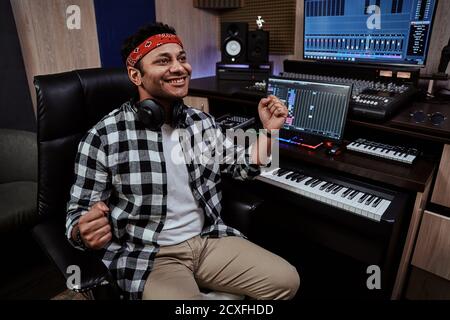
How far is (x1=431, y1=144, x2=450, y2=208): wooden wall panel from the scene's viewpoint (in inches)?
49.6

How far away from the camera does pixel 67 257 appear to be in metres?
1.02

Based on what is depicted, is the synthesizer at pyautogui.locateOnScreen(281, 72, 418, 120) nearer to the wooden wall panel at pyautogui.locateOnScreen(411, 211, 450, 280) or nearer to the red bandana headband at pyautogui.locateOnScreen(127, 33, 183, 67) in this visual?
the wooden wall panel at pyautogui.locateOnScreen(411, 211, 450, 280)

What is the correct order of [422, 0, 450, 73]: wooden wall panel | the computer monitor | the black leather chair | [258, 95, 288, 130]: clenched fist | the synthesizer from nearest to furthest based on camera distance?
the black leather chair → [258, 95, 288, 130]: clenched fist → the synthesizer → the computer monitor → [422, 0, 450, 73]: wooden wall panel

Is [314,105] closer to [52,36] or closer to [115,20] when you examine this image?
[115,20]

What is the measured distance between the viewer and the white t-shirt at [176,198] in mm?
1235

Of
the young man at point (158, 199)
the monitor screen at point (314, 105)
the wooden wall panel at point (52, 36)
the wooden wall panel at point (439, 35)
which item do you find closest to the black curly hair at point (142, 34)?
the young man at point (158, 199)

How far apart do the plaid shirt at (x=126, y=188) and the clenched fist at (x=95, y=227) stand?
0.47 feet

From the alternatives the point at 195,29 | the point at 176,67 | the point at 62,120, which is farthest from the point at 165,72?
the point at 195,29

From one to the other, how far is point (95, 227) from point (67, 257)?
16 cm

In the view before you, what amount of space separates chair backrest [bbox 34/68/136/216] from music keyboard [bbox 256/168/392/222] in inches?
→ 32.5

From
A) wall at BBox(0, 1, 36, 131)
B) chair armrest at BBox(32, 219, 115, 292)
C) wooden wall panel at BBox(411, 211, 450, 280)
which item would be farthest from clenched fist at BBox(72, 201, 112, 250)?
wall at BBox(0, 1, 36, 131)

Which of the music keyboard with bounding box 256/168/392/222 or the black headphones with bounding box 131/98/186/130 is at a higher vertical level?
the black headphones with bounding box 131/98/186/130

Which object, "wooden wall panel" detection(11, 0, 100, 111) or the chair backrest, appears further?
"wooden wall panel" detection(11, 0, 100, 111)
